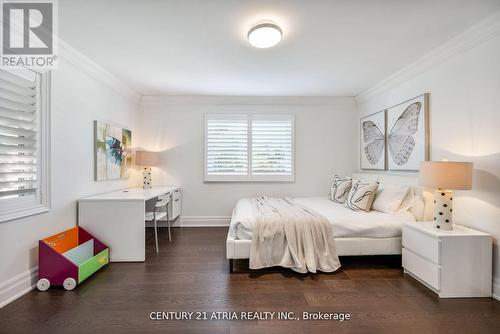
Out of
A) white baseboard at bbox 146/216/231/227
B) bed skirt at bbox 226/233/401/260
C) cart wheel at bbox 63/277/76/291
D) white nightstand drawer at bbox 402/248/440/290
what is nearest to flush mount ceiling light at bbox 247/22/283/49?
bed skirt at bbox 226/233/401/260

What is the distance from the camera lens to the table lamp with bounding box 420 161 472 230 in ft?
6.46

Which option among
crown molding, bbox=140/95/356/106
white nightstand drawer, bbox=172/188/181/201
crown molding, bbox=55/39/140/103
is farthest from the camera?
crown molding, bbox=140/95/356/106

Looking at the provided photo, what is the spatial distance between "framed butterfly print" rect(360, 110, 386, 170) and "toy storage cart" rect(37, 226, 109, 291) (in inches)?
158

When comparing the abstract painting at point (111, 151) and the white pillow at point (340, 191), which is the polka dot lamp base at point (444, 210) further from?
the abstract painting at point (111, 151)

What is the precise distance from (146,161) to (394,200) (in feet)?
12.2

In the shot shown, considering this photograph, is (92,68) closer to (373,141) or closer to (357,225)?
(357,225)

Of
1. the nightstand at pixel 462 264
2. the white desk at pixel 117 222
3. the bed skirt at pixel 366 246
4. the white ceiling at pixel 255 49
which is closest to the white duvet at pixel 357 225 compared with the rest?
the bed skirt at pixel 366 246

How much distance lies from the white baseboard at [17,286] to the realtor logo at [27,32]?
1.82 m

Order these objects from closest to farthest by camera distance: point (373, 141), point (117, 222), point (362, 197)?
point (117, 222)
point (362, 197)
point (373, 141)

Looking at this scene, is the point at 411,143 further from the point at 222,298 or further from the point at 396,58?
the point at 222,298

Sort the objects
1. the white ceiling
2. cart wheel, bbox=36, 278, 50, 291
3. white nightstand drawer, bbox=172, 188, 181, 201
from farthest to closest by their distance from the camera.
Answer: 1. white nightstand drawer, bbox=172, 188, 181, 201
2. cart wheel, bbox=36, 278, 50, 291
3. the white ceiling

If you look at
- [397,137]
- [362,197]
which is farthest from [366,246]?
[397,137]

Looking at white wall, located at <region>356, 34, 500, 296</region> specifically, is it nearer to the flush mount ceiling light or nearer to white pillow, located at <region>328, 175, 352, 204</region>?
white pillow, located at <region>328, 175, 352, 204</region>

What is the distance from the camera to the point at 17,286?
196 cm
